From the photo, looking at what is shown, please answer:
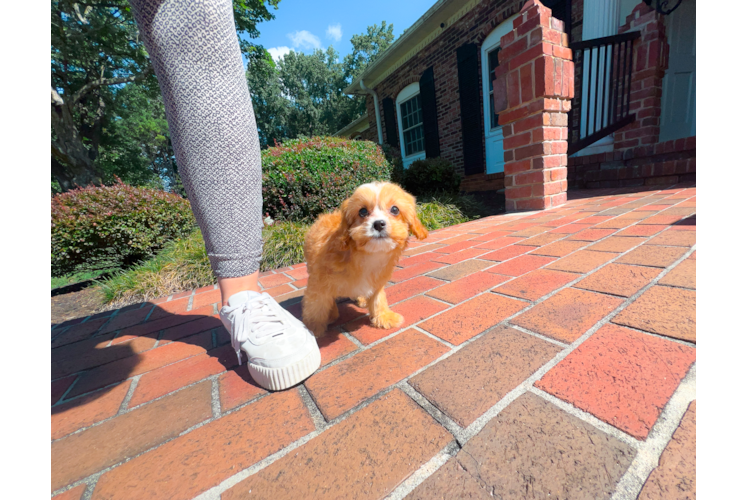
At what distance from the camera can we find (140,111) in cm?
1906

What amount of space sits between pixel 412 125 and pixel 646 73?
739 cm

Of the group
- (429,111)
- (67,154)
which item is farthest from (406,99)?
(67,154)

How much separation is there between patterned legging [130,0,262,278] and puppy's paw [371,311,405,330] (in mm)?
800

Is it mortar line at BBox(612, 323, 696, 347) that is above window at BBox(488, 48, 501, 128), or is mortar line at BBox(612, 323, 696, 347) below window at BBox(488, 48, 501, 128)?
below

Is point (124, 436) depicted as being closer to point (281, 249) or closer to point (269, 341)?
point (269, 341)

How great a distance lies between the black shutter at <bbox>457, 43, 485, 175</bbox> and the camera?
845 centimetres

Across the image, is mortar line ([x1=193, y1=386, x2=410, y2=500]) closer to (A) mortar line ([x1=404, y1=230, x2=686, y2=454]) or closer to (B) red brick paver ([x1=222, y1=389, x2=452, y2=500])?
(B) red brick paver ([x1=222, y1=389, x2=452, y2=500])

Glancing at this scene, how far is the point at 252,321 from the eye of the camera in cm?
141

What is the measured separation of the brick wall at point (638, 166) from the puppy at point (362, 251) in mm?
5422

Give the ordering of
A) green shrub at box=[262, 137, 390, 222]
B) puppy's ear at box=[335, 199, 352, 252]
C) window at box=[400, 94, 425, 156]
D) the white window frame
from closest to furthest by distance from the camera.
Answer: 1. puppy's ear at box=[335, 199, 352, 252]
2. green shrub at box=[262, 137, 390, 222]
3. the white window frame
4. window at box=[400, 94, 425, 156]

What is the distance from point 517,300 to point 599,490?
3.66 ft

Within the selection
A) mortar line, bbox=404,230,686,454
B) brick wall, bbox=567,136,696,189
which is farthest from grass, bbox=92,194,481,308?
brick wall, bbox=567,136,696,189

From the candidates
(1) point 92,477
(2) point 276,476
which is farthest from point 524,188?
(1) point 92,477

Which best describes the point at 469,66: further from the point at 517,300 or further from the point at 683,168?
the point at 517,300
